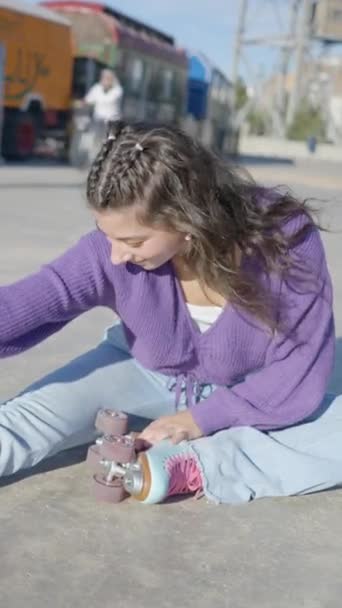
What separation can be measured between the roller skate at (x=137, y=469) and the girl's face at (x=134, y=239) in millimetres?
428

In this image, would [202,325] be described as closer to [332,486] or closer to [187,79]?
[332,486]

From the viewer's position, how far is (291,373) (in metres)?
2.46

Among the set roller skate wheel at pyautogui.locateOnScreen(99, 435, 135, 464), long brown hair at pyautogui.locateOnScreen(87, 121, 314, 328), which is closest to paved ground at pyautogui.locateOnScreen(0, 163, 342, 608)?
roller skate wheel at pyautogui.locateOnScreen(99, 435, 135, 464)

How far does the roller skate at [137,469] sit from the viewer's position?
2.31 metres

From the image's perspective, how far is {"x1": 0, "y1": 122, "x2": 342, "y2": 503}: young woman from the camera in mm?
2264

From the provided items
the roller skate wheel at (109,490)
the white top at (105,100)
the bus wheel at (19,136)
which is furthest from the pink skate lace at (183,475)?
the bus wheel at (19,136)

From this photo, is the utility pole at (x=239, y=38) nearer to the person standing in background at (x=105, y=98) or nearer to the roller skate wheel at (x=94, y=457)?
the person standing in background at (x=105, y=98)

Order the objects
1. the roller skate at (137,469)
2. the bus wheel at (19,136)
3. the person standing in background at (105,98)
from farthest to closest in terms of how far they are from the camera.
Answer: the bus wheel at (19,136), the person standing in background at (105,98), the roller skate at (137,469)

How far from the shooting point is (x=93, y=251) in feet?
7.90

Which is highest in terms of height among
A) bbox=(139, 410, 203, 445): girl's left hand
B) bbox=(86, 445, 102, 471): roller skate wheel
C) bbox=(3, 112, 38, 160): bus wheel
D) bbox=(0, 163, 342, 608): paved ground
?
bbox=(139, 410, 203, 445): girl's left hand

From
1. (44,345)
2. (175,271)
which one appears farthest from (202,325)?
(44,345)

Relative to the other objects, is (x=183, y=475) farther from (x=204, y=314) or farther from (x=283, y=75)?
(x=283, y=75)

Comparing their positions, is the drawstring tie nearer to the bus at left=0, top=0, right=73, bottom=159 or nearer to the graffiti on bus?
the bus at left=0, top=0, right=73, bottom=159

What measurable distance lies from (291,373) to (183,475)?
15.1 inches
